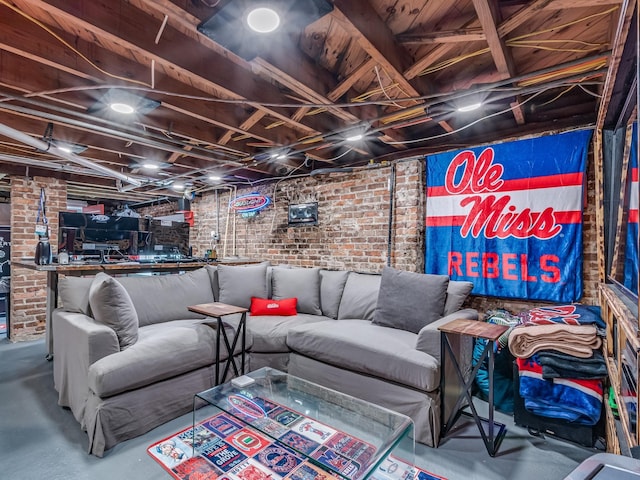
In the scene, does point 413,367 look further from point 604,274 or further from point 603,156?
point 603,156

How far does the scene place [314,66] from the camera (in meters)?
2.08

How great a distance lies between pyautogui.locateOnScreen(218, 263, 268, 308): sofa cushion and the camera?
3350mm

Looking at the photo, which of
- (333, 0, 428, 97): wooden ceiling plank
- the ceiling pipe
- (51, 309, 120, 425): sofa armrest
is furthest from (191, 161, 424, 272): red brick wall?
A: (51, 309, 120, 425): sofa armrest

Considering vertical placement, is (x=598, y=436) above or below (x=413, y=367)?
below

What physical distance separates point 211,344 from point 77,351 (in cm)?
86

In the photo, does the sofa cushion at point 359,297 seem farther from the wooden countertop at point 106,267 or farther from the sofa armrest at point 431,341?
the wooden countertop at point 106,267

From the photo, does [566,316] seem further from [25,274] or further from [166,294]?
[25,274]

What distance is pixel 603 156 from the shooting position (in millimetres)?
2129

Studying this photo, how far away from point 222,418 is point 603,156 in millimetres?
3128

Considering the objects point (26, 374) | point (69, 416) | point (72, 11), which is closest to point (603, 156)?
point (72, 11)

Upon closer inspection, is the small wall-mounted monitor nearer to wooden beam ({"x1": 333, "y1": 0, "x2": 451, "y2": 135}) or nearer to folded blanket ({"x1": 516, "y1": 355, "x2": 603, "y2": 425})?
wooden beam ({"x1": 333, "y1": 0, "x2": 451, "y2": 135})

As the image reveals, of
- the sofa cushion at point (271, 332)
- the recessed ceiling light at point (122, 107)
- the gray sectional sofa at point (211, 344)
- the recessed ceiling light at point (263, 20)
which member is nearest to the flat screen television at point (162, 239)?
the gray sectional sofa at point (211, 344)

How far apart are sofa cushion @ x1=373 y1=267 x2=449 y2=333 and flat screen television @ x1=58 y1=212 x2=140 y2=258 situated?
283cm

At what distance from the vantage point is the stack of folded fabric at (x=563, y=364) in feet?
6.32
